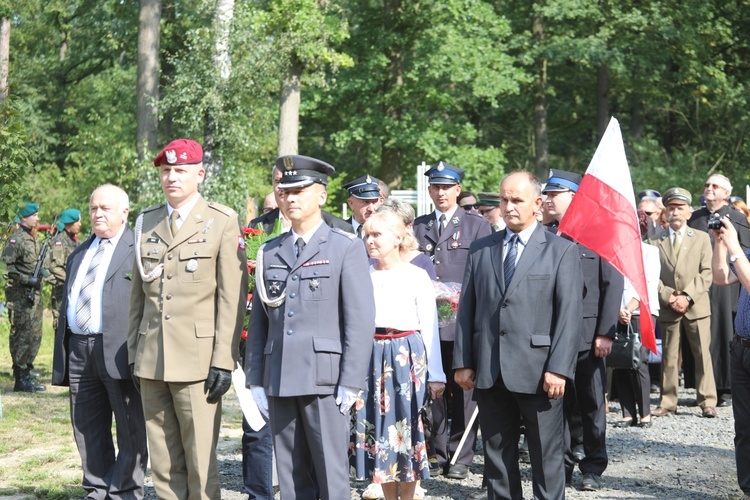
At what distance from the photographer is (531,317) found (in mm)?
5660

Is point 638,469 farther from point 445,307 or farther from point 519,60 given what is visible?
point 519,60

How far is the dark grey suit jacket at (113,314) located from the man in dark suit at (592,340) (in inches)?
125

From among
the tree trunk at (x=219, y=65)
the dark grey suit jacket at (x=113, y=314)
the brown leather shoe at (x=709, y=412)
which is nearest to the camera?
the dark grey suit jacket at (x=113, y=314)

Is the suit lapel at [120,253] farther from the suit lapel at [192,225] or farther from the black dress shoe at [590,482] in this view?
the black dress shoe at [590,482]

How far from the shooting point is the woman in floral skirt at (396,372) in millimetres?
6258

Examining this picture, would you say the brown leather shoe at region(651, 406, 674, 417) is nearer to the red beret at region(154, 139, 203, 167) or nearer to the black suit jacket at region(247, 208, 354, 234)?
the black suit jacket at region(247, 208, 354, 234)

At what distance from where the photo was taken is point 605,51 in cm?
3119

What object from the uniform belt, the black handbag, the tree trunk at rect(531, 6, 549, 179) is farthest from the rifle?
the tree trunk at rect(531, 6, 549, 179)

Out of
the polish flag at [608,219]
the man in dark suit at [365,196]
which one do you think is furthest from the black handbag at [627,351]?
the man in dark suit at [365,196]

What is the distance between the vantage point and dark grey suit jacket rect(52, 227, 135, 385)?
6375 millimetres

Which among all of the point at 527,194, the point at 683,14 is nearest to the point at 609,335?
the point at 527,194

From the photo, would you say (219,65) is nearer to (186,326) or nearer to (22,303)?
(22,303)

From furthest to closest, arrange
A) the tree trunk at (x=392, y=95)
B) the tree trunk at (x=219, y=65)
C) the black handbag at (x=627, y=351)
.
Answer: the tree trunk at (x=392, y=95) < the tree trunk at (x=219, y=65) < the black handbag at (x=627, y=351)

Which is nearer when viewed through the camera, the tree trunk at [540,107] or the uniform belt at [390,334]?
the uniform belt at [390,334]
